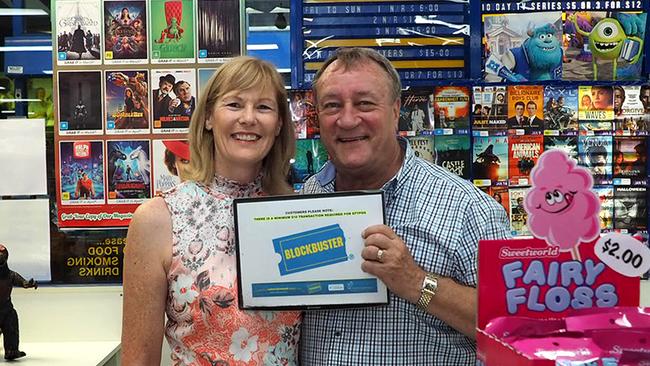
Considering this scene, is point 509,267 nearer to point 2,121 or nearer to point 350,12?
point 350,12

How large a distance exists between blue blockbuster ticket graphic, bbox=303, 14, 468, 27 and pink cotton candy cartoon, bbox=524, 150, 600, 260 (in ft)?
7.12

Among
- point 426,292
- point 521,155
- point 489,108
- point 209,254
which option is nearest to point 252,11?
point 489,108

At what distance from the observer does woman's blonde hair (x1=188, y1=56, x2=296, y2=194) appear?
5.95ft

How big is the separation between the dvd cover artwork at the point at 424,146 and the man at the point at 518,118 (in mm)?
400

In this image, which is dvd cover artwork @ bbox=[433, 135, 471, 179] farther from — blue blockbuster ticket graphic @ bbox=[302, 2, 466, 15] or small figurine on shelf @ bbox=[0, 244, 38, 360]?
small figurine on shelf @ bbox=[0, 244, 38, 360]

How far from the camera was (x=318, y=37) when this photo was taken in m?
3.19

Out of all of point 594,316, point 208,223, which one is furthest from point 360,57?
point 594,316

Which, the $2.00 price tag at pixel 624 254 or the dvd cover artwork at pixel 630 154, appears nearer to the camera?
the $2.00 price tag at pixel 624 254

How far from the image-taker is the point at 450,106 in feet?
10.4

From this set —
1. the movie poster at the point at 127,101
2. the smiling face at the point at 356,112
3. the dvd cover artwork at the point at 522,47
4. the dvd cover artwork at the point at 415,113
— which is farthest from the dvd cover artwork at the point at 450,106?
the movie poster at the point at 127,101

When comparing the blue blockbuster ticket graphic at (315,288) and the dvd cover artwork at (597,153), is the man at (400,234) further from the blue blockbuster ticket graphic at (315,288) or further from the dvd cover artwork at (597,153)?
the dvd cover artwork at (597,153)

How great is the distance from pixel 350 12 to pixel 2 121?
185 centimetres

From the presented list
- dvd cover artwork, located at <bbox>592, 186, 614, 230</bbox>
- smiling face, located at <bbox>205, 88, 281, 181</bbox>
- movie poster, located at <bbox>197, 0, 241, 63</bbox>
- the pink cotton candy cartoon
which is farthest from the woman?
dvd cover artwork, located at <bbox>592, 186, 614, 230</bbox>

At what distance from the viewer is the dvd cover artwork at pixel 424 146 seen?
3.19m
